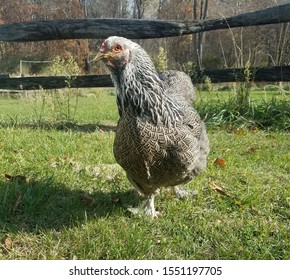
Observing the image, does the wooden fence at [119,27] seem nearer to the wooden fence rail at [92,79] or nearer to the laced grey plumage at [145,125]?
the wooden fence rail at [92,79]

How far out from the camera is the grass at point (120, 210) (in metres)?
2.17

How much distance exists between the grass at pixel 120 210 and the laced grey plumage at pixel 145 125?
39 centimetres

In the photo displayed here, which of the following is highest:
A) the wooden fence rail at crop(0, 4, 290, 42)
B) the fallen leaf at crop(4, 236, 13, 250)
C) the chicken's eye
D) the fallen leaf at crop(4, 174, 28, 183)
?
the wooden fence rail at crop(0, 4, 290, 42)

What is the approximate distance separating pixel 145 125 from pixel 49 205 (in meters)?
1.07

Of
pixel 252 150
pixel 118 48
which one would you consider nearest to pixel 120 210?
pixel 118 48

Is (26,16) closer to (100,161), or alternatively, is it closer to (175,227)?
(100,161)

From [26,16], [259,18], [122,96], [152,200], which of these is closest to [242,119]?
[259,18]

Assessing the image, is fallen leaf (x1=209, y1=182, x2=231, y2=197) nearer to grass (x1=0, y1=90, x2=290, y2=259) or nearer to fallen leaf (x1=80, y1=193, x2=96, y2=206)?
grass (x1=0, y1=90, x2=290, y2=259)

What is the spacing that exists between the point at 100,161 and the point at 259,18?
3761 millimetres

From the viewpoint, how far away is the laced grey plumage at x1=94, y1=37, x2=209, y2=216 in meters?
2.22

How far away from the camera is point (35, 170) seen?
3.28 meters

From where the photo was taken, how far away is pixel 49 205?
2639mm

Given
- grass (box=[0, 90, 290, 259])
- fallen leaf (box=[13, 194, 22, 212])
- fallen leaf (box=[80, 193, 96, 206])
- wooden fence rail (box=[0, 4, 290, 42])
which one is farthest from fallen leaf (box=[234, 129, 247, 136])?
fallen leaf (box=[13, 194, 22, 212])
